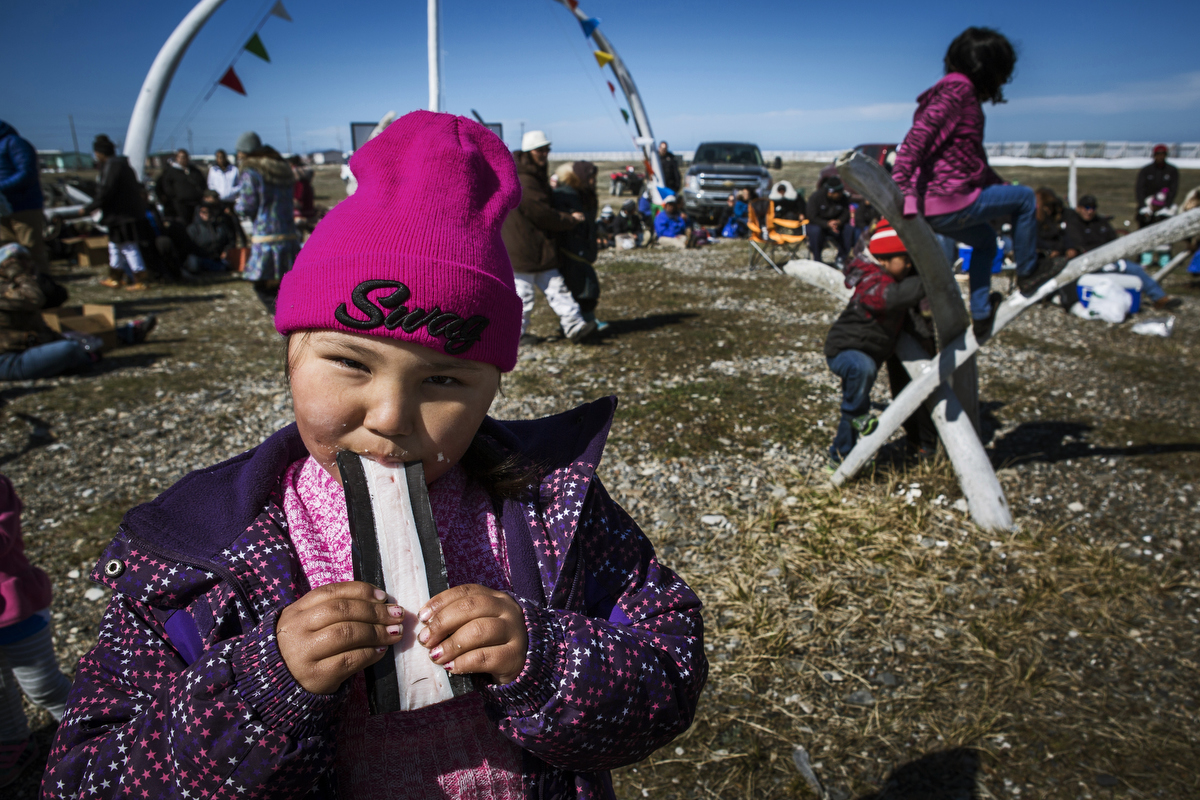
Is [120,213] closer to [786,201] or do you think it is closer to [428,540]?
[786,201]

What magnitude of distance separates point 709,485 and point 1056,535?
2.01m

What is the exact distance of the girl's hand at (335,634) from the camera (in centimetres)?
81

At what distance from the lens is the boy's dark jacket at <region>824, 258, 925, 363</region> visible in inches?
162

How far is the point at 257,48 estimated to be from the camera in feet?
44.0

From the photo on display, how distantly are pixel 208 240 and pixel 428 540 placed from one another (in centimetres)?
1362

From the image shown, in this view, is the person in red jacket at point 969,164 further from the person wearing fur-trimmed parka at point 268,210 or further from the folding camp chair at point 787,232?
the folding camp chair at point 787,232

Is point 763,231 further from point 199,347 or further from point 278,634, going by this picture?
point 278,634

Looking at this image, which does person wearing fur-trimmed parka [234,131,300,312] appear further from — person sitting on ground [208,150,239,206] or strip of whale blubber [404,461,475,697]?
strip of whale blubber [404,461,475,697]

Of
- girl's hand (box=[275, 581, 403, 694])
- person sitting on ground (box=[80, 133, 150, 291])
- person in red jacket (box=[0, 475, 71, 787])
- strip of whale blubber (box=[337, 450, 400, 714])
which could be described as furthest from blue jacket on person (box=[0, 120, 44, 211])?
girl's hand (box=[275, 581, 403, 694])

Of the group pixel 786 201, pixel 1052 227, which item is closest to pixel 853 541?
pixel 1052 227

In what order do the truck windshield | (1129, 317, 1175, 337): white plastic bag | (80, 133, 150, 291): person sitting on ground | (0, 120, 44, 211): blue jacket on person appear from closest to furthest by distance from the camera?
(0, 120, 44, 211): blue jacket on person
(1129, 317, 1175, 337): white plastic bag
(80, 133, 150, 291): person sitting on ground
the truck windshield

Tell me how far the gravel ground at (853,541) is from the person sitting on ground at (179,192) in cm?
586

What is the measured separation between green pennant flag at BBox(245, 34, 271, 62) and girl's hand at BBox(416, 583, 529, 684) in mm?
15784

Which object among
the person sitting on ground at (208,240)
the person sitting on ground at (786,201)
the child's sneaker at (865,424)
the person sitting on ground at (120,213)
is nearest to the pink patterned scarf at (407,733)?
the child's sneaker at (865,424)
